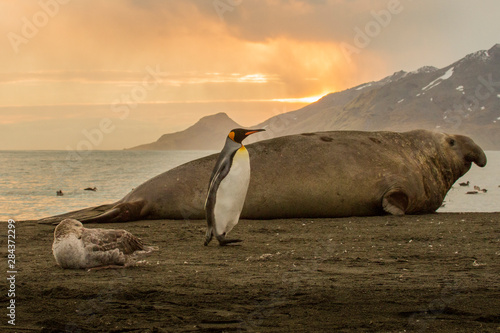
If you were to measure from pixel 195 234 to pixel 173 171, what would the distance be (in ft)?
8.07

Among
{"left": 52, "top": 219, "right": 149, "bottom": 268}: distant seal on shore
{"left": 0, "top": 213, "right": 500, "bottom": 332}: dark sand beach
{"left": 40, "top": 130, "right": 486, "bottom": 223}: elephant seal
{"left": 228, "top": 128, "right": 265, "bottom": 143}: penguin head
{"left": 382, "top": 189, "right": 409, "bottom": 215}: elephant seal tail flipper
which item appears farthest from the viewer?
{"left": 382, "top": 189, "right": 409, "bottom": 215}: elephant seal tail flipper

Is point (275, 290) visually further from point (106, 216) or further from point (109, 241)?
point (106, 216)

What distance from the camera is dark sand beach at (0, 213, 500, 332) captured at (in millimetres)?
4176

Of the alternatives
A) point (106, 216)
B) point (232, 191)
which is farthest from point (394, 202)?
point (106, 216)

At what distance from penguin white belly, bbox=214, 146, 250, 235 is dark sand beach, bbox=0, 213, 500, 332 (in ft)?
1.36

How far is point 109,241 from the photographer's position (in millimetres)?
6078

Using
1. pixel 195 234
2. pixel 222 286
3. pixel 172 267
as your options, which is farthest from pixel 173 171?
pixel 222 286

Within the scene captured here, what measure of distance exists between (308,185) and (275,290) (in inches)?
225

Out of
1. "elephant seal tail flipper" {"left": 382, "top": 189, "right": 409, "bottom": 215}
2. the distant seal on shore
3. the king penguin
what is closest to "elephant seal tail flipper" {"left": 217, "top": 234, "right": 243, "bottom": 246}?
the king penguin

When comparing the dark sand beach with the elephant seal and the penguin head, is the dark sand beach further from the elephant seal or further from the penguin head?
the elephant seal

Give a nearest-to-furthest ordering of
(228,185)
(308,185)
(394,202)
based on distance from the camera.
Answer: (228,185) → (308,185) → (394,202)

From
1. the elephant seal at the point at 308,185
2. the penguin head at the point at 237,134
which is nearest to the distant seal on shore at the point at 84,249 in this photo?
the penguin head at the point at 237,134

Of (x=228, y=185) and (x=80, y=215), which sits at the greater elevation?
(x=228, y=185)

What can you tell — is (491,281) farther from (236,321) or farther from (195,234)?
(195,234)
